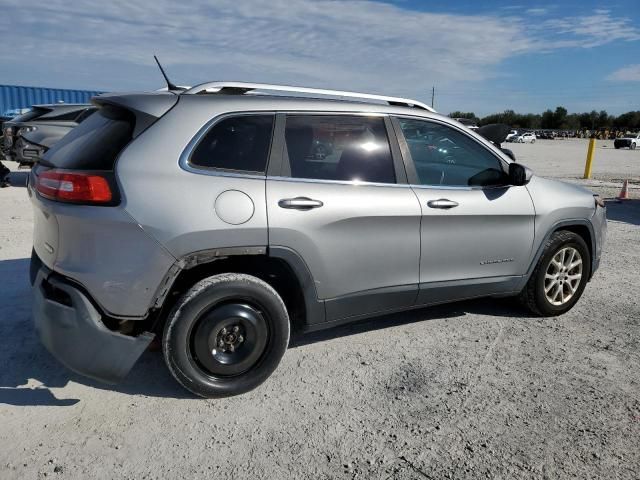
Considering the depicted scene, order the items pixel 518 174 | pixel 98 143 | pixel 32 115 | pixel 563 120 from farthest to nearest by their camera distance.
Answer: pixel 563 120 < pixel 32 115 < pixel 518 174 < pixel 98 143

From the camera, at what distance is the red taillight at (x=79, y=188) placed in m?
2.76

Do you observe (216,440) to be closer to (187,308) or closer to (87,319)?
(187,308)

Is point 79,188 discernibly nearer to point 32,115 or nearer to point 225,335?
point 225,335

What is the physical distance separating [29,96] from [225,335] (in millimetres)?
26297

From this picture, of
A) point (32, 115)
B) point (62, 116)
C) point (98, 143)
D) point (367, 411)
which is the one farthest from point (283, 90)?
point (32, 115)

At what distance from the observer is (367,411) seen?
9.91 feet

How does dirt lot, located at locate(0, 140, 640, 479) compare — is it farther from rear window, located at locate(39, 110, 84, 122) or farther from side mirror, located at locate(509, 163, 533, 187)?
rear window, located at locate(39, 110, 84, 122)

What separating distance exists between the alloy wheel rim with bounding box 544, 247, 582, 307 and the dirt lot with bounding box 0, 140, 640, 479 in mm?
289

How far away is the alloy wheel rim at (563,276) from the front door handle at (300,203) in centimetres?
229

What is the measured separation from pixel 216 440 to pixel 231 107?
185cm

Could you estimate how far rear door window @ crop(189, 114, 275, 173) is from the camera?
3.00 meters

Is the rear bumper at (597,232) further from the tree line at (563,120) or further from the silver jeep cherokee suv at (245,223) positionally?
the tree line at (563,120)

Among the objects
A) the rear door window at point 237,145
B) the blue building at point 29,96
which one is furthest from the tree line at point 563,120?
the rear door window at point 237,145

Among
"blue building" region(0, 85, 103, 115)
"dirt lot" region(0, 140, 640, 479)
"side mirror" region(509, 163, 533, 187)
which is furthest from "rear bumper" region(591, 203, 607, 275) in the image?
"blue building" region(0, 85, 103, 115)
